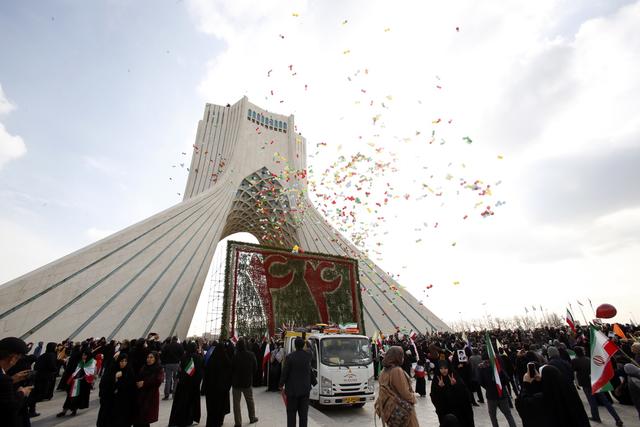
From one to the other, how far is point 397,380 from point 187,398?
392 cm

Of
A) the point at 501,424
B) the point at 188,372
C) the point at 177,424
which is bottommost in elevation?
the point at 501,424

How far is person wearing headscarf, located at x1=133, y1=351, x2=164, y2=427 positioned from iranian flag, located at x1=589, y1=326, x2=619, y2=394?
5467 mm

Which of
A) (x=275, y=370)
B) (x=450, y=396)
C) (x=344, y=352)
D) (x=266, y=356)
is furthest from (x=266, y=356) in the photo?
(x=450, y=396)

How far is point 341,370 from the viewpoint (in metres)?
6.25

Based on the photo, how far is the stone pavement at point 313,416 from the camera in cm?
515

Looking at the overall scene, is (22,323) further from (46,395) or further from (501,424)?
(501,424)

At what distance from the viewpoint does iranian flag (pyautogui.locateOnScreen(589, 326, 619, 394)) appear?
12.5ft

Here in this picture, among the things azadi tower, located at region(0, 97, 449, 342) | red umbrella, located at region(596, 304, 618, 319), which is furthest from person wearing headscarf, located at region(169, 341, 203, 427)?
red umbrella, located at region(596, 304, 618, 319)

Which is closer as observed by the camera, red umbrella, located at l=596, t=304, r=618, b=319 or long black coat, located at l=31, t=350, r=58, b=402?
long black coat, located at l=31, t=350, r=58, b=402

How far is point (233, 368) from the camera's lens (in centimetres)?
513

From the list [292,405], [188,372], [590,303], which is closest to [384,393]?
[292,405]

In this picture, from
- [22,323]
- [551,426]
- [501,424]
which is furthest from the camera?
[22,323]

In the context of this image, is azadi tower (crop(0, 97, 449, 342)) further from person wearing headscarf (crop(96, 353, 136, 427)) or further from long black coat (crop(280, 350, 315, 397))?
long black coat (crop(280, 350, 315, 397))

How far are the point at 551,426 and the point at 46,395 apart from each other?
10142 millimetres
